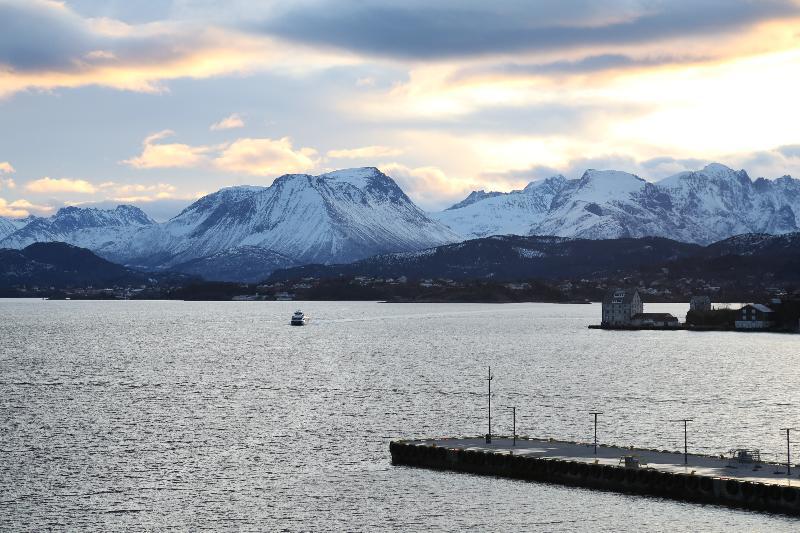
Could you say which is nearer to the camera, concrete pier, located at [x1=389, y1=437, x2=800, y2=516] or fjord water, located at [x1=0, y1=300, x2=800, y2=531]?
concrete pier, located at [x1=389, y1=437, x2=800, y2=516]

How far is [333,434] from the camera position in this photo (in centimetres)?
10494

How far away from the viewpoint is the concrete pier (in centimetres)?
7250

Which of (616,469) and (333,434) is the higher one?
(616,469)

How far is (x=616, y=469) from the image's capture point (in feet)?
259

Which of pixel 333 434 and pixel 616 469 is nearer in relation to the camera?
pixel 616 469

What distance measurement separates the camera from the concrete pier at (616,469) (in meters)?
72.5

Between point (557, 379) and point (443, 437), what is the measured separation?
60.9 meters

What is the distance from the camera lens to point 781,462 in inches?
3300

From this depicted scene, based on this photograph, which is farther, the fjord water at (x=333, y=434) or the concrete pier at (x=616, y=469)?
the fjord water at (x=333, y=434)

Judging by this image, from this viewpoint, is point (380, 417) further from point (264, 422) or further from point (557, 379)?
point (557, 379)

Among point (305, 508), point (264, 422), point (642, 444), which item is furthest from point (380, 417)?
point (305, 508)

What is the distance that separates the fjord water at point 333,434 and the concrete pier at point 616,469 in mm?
1615

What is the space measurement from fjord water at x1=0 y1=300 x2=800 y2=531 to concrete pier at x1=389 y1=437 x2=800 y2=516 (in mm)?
1615

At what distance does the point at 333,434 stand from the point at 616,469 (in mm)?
33824
